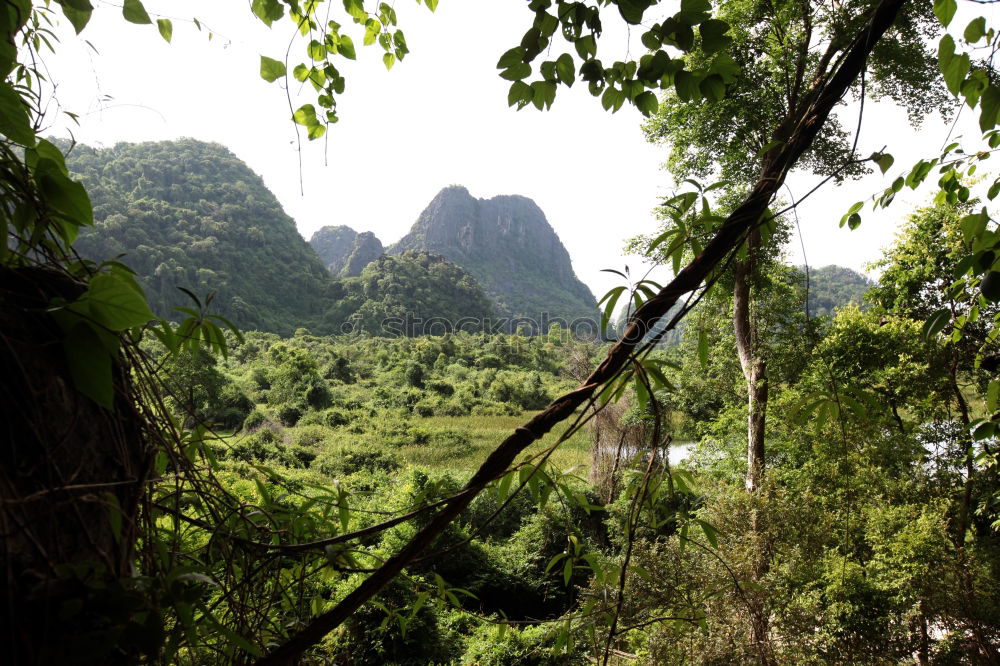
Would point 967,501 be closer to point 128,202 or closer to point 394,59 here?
point 394,59

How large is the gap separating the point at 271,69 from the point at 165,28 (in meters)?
0.18

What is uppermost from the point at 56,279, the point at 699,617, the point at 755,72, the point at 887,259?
the point at 755,72

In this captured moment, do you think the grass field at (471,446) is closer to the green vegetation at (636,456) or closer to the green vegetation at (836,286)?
the green vegetation at (636,456)

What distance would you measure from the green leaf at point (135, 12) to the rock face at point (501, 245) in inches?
3143

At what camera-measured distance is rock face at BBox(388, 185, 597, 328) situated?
85500 mm

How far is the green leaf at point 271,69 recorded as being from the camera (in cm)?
88

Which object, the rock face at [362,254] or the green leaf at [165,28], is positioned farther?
the rock face at [362,254]

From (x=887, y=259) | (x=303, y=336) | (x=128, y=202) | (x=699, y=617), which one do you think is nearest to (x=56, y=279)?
(x=699, y=617)

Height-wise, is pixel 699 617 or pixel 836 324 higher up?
pixel 836 324

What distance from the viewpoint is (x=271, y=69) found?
2.90ft

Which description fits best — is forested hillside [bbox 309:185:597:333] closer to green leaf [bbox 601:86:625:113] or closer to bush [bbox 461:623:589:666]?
bush [bbox 461:623:589:666]

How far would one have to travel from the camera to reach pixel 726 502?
4656 millimetres

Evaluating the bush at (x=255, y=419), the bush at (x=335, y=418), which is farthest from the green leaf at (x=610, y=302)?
the bush at (x=335, y=418)

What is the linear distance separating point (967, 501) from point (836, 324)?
8.82 ft
